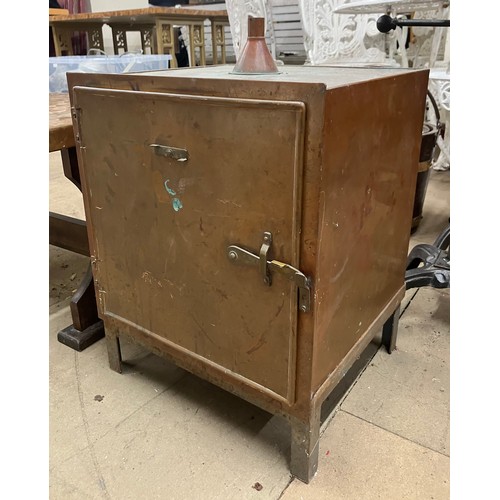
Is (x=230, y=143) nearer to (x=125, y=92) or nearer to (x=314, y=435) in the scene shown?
(x=125, y=92)

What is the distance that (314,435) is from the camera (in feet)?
3.25

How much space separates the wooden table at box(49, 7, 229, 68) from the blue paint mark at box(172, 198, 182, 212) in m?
2.95

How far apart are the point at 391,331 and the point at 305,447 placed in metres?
0.55

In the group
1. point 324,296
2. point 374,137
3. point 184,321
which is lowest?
point 184,321

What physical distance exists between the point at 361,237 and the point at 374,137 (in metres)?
0.20

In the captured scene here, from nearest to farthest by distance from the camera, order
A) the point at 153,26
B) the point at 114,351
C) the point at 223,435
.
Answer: the point at 223,435
the point at 114,351
the point at 153,26

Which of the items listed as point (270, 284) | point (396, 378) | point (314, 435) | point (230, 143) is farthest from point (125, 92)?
point (396, 378)

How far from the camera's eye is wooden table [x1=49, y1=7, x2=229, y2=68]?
3879 mm

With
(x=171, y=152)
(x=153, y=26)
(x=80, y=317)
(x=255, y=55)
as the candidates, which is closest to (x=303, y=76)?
(x=255, y=55)

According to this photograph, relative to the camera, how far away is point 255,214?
33.9 inches

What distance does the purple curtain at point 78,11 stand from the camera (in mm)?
5244

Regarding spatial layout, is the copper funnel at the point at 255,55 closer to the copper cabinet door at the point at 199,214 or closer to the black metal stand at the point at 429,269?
the copper cabinet door at the point at 199,214

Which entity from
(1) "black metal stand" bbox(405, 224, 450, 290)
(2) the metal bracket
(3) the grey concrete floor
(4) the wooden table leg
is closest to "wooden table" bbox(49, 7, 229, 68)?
(4) the wooden table leg

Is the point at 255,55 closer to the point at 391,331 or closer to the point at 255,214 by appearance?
the point at 255,214
